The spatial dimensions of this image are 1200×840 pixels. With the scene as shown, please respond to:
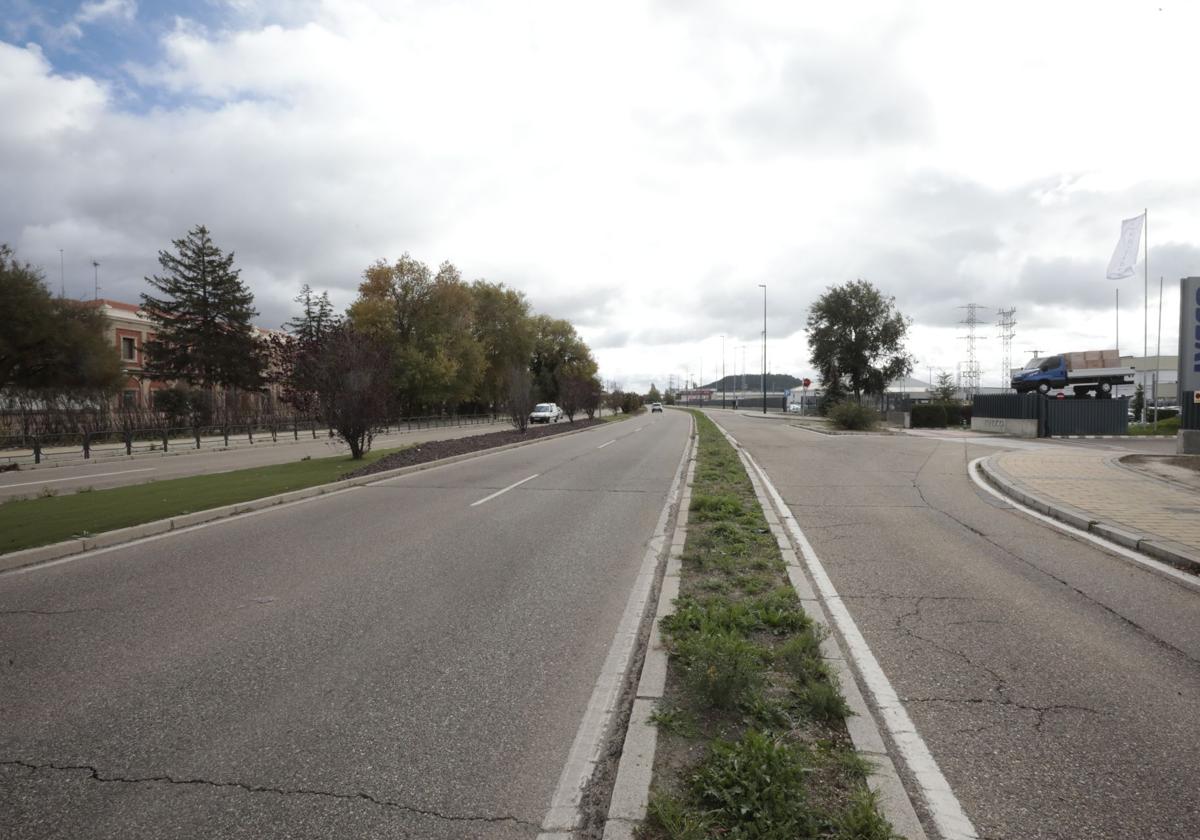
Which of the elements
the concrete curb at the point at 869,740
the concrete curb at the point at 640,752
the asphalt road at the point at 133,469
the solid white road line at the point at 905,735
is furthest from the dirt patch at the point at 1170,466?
the asphalt road at the point at 133,469

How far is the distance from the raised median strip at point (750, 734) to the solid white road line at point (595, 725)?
0.17 m

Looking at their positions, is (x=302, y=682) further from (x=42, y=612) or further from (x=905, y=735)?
(x=905, y=735)

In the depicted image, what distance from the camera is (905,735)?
3486 millimetres

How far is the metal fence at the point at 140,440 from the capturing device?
78.6 ft

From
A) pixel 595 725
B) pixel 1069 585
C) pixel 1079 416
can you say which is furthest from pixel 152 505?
pixel 1079 416

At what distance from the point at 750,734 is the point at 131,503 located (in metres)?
11.1

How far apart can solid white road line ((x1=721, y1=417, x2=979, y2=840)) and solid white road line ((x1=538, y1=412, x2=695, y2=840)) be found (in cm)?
149

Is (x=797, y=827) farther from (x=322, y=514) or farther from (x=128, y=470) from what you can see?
(x=128, y=470)

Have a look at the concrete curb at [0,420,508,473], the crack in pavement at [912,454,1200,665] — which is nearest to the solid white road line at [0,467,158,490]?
the concrete curb at [0,420,508,473]

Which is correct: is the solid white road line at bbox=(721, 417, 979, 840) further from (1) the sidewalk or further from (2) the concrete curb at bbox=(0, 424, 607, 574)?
(2) the concrete curb at bbox=(0, 424, 607, 574)

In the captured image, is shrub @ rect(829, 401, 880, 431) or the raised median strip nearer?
the raised median strip

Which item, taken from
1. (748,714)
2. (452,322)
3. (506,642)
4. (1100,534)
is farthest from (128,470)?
(452,322)

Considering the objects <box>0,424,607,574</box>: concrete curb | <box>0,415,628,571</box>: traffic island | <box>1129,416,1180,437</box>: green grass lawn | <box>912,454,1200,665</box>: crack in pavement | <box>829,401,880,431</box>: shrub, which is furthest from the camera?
<box>829,401,880,431</box>: shrub

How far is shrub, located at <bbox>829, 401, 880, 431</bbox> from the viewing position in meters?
33.6
